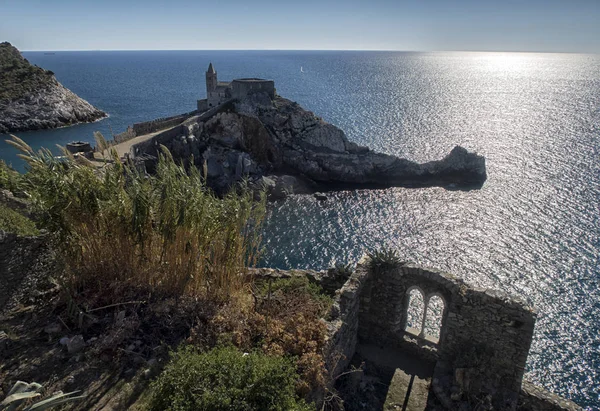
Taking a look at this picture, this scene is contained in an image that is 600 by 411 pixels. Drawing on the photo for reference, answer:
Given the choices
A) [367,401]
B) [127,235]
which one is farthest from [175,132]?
[367,401]

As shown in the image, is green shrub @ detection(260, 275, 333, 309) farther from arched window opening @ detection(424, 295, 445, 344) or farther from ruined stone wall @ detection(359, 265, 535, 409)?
arched window opening @ detection(424, 295, 445, 344)

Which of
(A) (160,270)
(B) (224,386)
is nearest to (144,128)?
(A) (160,270)

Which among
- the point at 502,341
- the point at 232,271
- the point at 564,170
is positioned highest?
the point at 232,271

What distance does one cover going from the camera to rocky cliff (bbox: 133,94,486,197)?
147 ft

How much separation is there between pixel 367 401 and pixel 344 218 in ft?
88.9

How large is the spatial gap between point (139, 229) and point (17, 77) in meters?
77.6

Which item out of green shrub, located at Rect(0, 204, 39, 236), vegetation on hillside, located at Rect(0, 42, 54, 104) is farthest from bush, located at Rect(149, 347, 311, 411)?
vegetation on hillside, located at Rect(0, 42, 54, 104)

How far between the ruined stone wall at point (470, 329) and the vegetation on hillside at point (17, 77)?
73.4m

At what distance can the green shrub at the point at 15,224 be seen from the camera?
34.1ft

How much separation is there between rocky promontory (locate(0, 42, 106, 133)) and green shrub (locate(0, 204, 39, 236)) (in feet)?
199

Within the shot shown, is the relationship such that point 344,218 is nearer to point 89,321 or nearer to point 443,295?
point 443,295

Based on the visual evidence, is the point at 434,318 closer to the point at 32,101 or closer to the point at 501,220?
the point at 501,220

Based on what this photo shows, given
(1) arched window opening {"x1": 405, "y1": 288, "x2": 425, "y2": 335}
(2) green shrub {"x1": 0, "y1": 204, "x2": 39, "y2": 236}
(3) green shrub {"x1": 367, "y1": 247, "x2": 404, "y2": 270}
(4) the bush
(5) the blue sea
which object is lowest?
(1) arched window opening {"x1": 405, "y1": 288, "x2": 425, "y2": 335}

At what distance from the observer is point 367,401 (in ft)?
36.7
